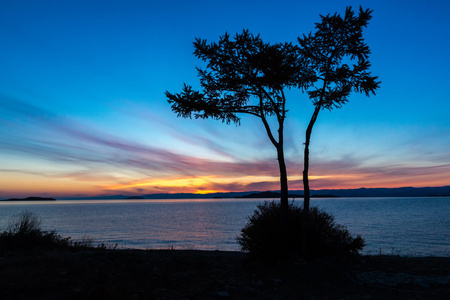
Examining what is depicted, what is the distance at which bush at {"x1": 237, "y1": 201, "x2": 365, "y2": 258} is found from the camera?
10.7 metres

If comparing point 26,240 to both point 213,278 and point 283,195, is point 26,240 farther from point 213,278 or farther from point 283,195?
point 283,195

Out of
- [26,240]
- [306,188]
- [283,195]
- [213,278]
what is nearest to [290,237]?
[283,195]

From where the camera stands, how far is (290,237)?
11039mm

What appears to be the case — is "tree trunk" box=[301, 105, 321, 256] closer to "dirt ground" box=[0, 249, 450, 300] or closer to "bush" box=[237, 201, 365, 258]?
"bush" box=[237, 201, 365, 258]

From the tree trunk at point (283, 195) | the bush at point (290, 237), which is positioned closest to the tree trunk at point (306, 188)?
the bush at point (290, 237)

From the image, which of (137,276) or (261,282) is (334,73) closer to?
(261,282)

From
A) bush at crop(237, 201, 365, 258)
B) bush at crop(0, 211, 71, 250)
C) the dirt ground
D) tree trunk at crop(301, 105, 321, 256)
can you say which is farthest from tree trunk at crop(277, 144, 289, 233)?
bush at crop(0, 211, 71, 250)

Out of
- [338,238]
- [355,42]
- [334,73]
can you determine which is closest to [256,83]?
[334,73]

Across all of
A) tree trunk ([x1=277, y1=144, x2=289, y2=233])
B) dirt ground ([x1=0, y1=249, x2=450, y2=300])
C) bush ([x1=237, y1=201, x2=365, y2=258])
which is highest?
tree trunk ([x1=277, y1=144, x2=289, y2=233])

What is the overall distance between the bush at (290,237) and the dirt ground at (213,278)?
471mm

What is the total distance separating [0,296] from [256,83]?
1060 cm

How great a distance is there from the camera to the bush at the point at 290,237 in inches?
421

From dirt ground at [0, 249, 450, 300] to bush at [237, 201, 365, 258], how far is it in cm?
47

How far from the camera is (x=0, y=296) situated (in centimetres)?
612
